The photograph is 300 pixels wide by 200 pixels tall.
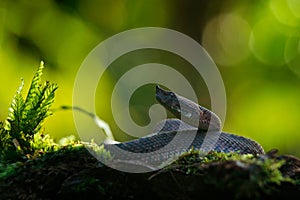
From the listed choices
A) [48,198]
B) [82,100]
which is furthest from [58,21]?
[48,198]

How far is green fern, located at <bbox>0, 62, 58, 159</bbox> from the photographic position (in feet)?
10.3

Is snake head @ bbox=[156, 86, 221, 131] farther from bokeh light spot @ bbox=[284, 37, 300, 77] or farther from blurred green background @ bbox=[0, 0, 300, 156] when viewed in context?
bokeh light spot @ bbox=[284, 37, 300, 77]

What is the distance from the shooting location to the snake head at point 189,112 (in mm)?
4093

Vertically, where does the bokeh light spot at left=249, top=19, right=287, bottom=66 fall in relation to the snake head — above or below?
above

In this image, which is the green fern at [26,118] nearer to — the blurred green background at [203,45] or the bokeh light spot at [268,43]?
the blurred green background at [203,45]

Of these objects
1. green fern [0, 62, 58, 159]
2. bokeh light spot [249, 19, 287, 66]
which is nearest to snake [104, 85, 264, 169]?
green fern [0, 62, 58, 159]

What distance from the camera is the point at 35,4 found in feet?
45.9

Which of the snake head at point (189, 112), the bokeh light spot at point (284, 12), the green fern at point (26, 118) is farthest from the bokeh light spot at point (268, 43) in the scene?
the green fern at point (26, 118)

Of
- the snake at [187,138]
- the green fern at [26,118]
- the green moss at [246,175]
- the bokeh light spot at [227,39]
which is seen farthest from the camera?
the bokeh light spot at [227,39]

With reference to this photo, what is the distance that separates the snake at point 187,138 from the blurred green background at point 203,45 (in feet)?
24.9

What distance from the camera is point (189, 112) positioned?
414 cm

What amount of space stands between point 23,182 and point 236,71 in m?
13.0

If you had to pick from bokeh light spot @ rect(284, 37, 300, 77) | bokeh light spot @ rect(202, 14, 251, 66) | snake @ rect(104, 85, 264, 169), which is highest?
bokeh light spot @ rect(202, 14, 251, 66)

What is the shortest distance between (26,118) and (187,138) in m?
1.26
